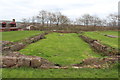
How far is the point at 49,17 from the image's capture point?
86.0 metres

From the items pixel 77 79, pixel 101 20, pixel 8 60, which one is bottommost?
pixel 77 79

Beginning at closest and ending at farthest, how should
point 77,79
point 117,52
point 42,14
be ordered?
point 77,79 < point 117,52 < point 42,14

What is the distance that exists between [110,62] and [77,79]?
3.14m

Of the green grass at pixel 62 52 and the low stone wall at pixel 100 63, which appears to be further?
the green grass at pixel 62 52

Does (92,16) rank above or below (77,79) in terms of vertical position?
→ above

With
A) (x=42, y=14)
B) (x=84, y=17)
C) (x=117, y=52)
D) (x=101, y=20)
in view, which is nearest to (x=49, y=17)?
(x=42, y=14)

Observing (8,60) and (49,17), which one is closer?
(8,60)

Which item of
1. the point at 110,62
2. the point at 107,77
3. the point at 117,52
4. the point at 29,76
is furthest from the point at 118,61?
the point at 29,76

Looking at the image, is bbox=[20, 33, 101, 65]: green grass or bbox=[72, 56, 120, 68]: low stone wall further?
bbox=[20, 33, 101, 65]: green grass

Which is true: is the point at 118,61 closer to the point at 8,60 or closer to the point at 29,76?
the point at 29,76

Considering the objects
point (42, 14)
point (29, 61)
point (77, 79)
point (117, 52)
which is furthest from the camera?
point (42, 14)

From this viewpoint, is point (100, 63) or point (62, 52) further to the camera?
point (62, 52)

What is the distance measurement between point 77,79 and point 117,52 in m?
6.84

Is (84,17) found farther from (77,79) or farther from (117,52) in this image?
(77,79)
